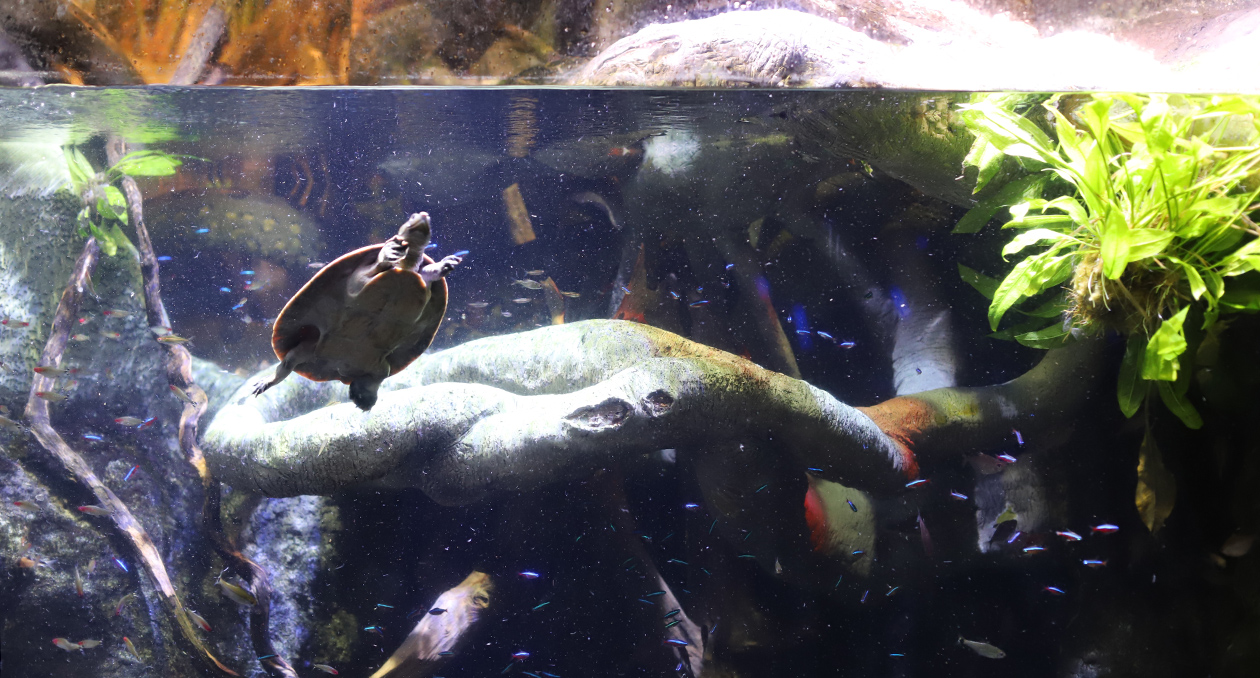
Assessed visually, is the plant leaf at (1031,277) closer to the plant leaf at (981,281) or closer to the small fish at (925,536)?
the plant leaf at (981,281)

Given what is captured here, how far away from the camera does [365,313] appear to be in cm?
308

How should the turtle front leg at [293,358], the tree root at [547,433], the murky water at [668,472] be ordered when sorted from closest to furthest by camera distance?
the turtle front leg at [293,358]
the tree root at [547,433]
the murky water at [668,472]

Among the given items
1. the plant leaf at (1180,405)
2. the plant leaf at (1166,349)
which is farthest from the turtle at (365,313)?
the plant leaf at (1180,405)

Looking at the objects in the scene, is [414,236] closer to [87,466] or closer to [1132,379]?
[1132,379]

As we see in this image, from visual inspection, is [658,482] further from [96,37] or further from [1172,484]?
[96,37]

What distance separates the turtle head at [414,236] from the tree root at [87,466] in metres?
5.13

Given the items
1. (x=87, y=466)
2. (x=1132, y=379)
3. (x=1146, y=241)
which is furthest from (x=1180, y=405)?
(x=87, y=466)

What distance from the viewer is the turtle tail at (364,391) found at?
3476mm

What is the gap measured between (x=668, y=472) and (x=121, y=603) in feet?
19.7

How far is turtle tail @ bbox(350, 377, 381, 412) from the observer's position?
3476 millimetres

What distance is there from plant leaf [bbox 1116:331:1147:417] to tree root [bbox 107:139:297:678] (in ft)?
23.4

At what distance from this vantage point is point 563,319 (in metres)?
6.96

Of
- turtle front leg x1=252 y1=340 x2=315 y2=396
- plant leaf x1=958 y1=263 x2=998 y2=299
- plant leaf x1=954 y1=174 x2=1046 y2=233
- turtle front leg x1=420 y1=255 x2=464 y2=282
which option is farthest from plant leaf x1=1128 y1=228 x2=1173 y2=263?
turtle front leg x1=252 y1=340 x2=315 y2=396

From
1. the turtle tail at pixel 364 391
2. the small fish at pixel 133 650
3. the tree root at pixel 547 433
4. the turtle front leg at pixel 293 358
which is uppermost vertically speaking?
the turtle front leg at pixel 293 358
